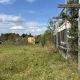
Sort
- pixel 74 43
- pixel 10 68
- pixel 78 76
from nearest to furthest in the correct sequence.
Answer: pixel 78 76
pixel 10 68
pixel 74 43

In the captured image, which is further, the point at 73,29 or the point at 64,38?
the point at 64,38

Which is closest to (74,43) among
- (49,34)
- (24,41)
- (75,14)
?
(75,14)

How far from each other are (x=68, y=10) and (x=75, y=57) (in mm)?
2512

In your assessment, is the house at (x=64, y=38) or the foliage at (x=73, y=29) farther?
the house at (x=64, y=38)

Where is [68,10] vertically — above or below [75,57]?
above

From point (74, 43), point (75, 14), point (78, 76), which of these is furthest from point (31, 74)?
point (75, 14)

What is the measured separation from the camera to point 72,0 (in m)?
13.8

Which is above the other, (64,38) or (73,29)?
(73,29)

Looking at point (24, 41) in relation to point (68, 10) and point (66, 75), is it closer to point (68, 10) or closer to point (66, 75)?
point (68, 10)

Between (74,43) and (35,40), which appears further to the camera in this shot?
(35,40)

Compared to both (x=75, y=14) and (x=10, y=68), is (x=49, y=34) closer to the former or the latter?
(x=75, y=14)

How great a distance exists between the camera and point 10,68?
38.5ft

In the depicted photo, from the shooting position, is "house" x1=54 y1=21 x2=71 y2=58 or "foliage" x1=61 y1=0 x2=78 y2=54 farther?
"house" x1=54 y1=21 x2=71 y2=58

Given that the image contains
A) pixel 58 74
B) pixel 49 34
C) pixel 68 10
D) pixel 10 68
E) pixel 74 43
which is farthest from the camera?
pixel 49 34
